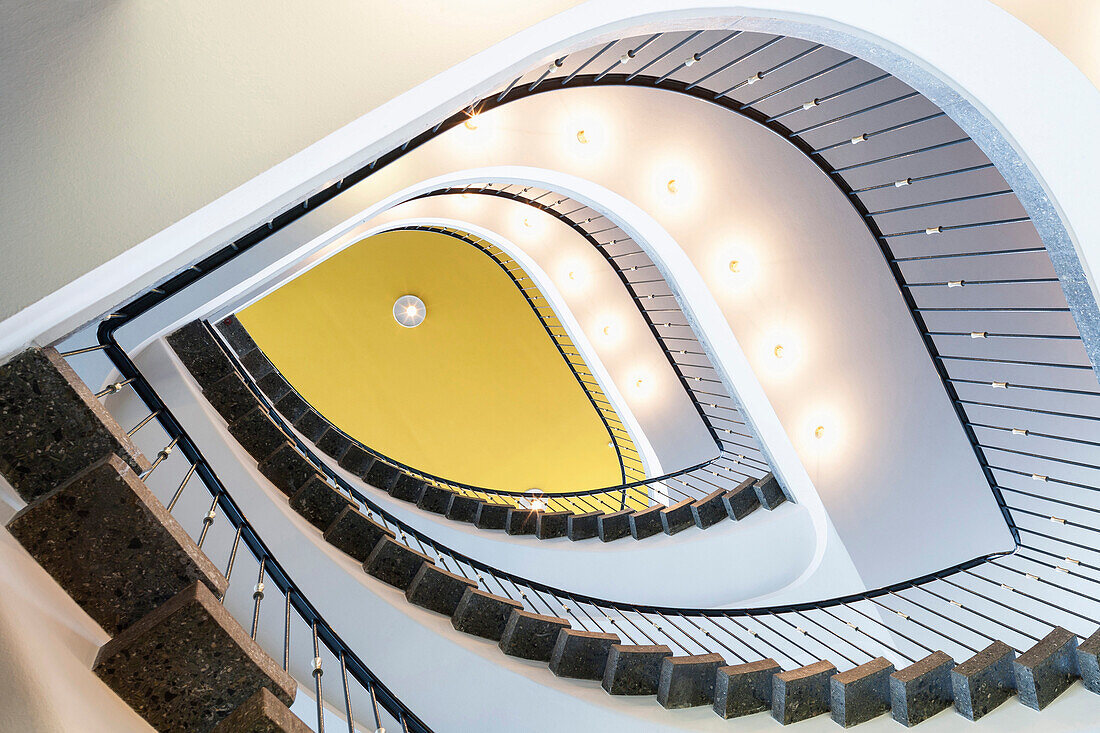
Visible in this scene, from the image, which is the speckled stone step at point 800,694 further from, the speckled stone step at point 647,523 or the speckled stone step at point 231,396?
the speckled stone step at point 231,396

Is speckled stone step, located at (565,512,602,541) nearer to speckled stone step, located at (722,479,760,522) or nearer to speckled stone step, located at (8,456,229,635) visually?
speckled stone step, located at (722,479,760,522)

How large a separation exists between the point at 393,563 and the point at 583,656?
164 centimetres

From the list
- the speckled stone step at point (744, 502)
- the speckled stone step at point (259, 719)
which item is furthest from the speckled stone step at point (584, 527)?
the speckled stone step at point (259, 719)

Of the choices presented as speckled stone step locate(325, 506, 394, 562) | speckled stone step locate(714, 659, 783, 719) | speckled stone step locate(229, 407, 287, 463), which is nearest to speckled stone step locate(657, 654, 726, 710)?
speckled stone step locate(714, 659, 783, 719)

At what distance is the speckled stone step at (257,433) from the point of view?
5.19m

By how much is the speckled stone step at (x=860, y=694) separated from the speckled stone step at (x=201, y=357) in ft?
17.1

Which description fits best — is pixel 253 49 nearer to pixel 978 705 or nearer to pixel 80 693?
pixel 80 693

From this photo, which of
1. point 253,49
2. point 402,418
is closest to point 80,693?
point 253,49

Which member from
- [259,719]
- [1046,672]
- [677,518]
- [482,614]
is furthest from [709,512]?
[259,719]

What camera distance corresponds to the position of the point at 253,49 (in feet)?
4.85

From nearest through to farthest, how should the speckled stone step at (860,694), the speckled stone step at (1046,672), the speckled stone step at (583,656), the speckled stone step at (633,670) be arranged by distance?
the speckled stone step at (1046,672) < the speckled stone step at (860,694) < the speckled stone step at (633,670) < the speckled stone step at (583,656)

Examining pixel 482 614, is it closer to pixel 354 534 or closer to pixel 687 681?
pixel 354 534

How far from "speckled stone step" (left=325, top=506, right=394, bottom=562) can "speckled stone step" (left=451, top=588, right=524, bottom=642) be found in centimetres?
91

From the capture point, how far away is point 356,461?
25.0 feet
